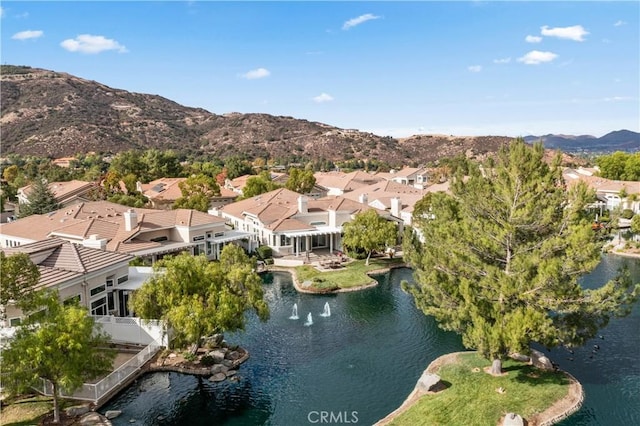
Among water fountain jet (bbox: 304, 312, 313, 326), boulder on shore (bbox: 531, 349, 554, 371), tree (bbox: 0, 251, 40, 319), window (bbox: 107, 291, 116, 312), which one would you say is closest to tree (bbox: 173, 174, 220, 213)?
window (bbox: 107, 291, 116, 312)

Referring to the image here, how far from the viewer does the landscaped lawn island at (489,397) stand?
1909cm

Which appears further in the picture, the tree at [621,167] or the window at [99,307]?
the tree at [621,167]

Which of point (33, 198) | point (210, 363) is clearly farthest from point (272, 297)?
point (33, 198)

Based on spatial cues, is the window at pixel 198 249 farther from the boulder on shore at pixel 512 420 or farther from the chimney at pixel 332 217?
the boulder on shore at pixel 512 420

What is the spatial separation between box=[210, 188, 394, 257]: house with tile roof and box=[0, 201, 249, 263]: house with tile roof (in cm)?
290

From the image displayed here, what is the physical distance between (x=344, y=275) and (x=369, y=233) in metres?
4.96

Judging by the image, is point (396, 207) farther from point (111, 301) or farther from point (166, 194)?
point (166, 194)

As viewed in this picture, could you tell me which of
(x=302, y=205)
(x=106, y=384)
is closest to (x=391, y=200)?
(x=302, y=205)

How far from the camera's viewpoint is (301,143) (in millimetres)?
170250

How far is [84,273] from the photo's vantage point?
2527cm

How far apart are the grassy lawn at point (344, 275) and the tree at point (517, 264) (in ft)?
50.9

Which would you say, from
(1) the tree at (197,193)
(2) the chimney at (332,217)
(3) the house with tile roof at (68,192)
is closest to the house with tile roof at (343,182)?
(1) the tree at (197,193)

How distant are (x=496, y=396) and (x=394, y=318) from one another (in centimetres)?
1136

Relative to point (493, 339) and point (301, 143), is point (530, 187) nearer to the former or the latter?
point (493, 339)
